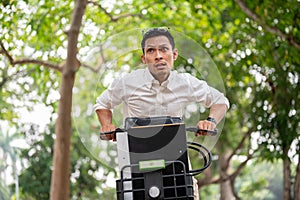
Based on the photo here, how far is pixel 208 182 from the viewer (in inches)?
437

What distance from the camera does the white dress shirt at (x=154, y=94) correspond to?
122 inches

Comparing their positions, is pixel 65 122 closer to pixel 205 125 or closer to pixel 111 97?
pixel 111 97

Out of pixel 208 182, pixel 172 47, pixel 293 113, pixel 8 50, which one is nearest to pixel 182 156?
pixel 172 47

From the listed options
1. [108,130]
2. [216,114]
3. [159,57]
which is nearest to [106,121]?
[108,130]

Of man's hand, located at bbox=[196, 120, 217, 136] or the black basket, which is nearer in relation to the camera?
the black basket

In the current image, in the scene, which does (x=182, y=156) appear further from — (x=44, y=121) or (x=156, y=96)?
(x=44, y=121)

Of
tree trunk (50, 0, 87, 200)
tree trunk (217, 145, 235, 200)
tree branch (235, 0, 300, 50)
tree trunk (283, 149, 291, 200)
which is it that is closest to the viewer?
tree branch (235, 0, 300, 50)

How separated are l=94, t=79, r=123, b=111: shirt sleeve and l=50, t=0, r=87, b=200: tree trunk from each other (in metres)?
4.80

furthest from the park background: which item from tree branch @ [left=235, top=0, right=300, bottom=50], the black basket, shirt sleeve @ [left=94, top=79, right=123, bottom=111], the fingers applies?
the black basket

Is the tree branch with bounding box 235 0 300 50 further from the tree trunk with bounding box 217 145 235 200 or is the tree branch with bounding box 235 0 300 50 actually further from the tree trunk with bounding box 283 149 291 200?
the tree trunk with bounding box 217 145 235 200

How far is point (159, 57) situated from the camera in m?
3.13

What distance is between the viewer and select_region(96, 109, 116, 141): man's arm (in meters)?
3.17

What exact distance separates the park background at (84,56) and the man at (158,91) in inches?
135

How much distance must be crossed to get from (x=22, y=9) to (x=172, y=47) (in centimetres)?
434
